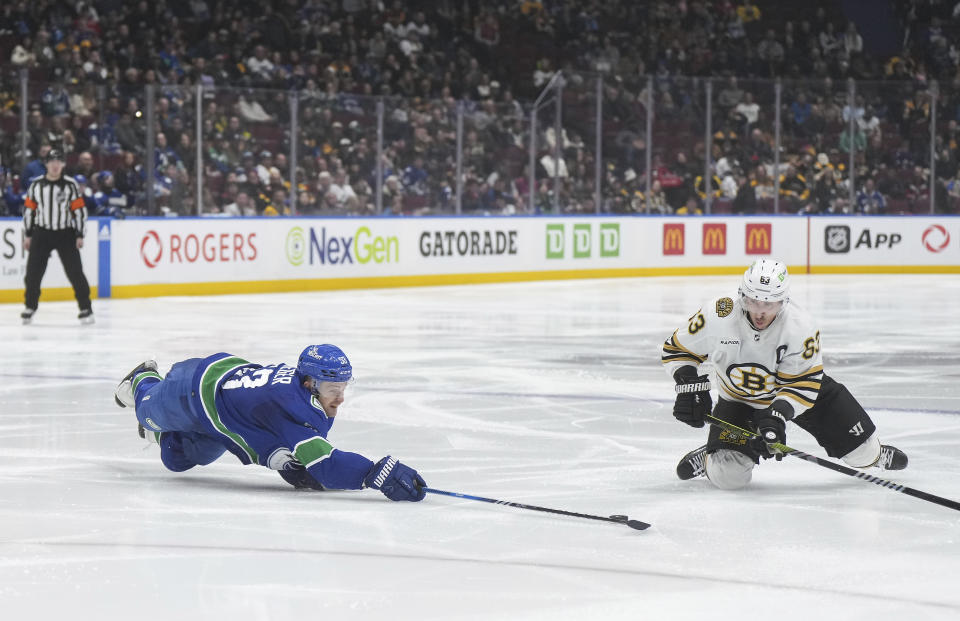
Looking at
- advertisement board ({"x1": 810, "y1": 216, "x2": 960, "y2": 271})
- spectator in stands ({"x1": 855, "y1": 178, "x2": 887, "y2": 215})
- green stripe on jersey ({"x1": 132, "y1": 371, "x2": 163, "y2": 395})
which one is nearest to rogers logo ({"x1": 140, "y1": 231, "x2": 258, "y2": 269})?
advertisement board ({"x1": 810, "y1": 216, "x2": 960, "y2": 271})

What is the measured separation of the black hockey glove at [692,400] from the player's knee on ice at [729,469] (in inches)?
7.7

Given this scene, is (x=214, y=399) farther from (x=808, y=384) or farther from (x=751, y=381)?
(x=808, y=384)

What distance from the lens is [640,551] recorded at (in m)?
4.43

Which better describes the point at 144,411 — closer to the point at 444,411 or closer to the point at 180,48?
the point at 444,411

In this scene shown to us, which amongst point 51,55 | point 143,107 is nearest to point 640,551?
point 143,107

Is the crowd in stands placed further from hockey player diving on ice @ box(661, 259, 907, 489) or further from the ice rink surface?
hockey player diving on ice @ box(661, 259, 907, 489)

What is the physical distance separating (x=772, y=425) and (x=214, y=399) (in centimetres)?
193

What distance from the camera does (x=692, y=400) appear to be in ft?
17.3

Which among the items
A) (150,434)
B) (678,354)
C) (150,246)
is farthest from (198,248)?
(678,354)

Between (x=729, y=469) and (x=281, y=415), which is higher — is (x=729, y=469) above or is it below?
below

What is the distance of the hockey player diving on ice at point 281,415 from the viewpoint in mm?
4926

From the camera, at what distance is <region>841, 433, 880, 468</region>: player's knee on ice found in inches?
224

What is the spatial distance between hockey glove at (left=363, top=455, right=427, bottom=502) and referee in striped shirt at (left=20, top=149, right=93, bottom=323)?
26.6ft

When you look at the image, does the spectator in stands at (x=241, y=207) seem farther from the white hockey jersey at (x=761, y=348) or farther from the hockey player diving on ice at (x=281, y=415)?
the white hockey jersey at (x=761, y=348)
